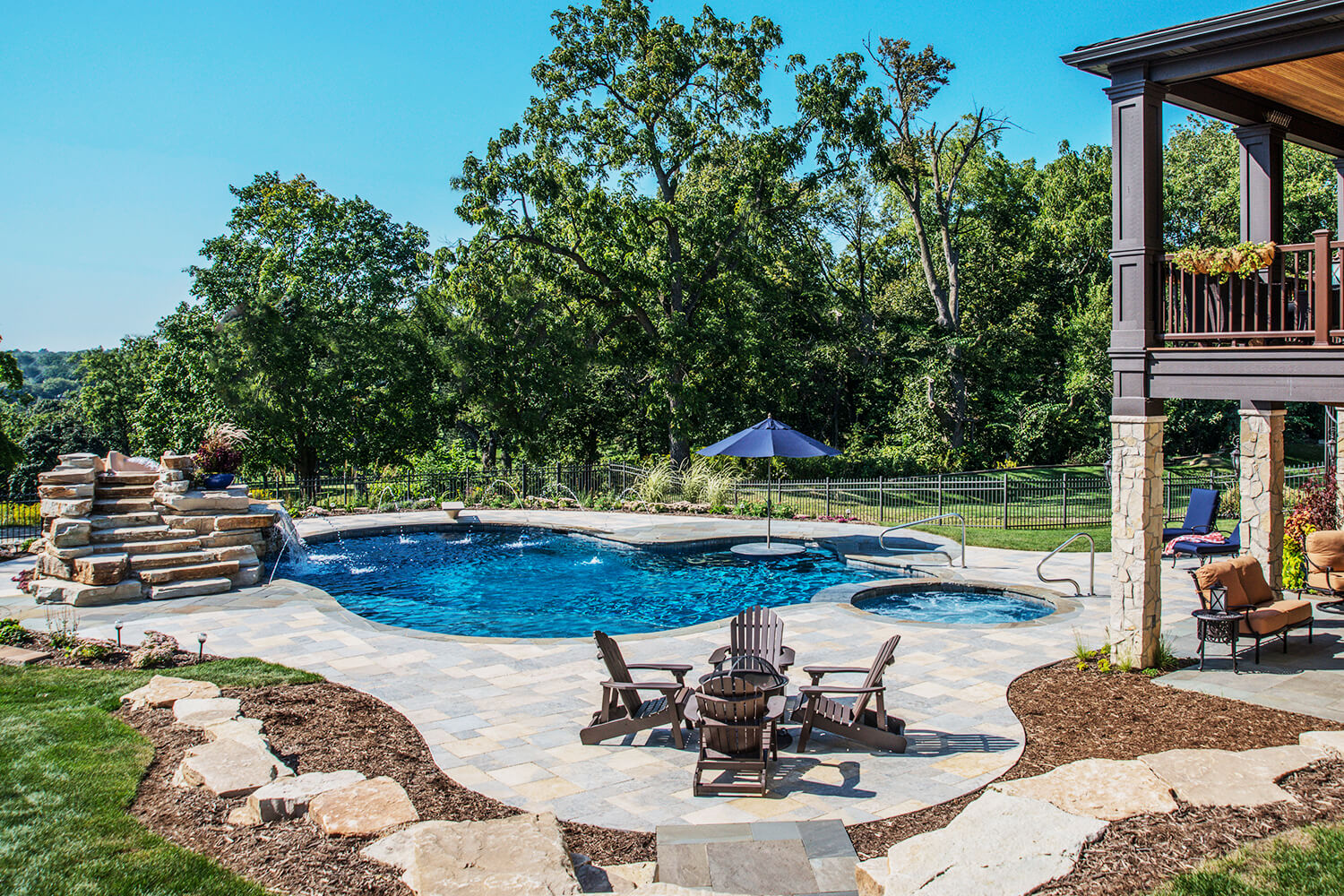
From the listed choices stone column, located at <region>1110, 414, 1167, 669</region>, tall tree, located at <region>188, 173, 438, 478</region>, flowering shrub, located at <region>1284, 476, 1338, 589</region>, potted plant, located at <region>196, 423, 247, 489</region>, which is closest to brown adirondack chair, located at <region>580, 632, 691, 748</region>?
stone column, located at <region>1110, 414, 1167, 669</region>

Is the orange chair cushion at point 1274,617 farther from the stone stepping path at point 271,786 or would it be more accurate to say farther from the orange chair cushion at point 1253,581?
the stone stepping path at point 271,786

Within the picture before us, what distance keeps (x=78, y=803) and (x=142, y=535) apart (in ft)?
31.4

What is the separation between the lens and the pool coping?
10.4 metres

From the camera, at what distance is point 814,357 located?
111 feet

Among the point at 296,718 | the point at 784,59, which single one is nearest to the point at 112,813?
the point at 296,718

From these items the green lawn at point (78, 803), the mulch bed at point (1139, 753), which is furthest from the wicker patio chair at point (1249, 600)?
the green lawn at point (78, 803)

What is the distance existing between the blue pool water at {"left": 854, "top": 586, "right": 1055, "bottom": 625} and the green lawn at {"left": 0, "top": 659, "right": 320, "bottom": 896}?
8093 mm

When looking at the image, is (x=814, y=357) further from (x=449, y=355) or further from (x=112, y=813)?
(x=112, y=813)

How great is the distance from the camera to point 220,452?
1479 centimetres

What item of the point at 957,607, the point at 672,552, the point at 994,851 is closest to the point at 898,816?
the point at 994,851

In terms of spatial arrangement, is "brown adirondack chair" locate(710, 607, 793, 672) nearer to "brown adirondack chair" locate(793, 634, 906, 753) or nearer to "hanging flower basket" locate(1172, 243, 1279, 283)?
"brown adirondack chair" locate(793, 634, 906, 753)

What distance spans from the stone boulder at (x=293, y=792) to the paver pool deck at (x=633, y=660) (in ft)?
2.83

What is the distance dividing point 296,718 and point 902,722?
4.86 metres

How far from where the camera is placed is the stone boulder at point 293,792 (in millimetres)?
5145
